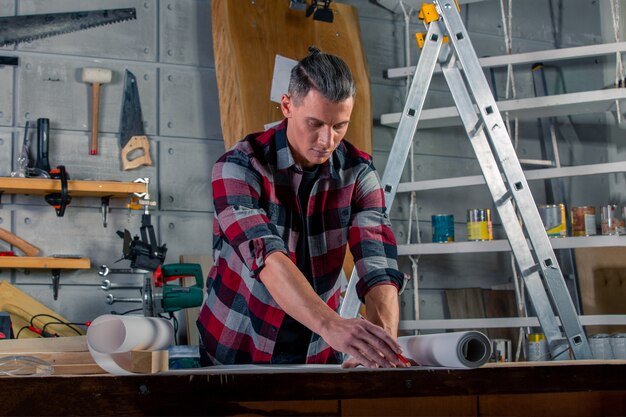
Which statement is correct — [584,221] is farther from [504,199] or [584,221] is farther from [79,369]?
[79,369]

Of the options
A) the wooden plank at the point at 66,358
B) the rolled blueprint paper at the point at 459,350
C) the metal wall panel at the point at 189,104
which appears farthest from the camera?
the metal wall panel at the point at 189,104

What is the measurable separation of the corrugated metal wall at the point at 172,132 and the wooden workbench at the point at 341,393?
94.6 inches

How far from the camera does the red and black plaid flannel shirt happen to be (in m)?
1.87

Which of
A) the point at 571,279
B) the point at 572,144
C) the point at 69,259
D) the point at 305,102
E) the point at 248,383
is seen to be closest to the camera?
the point at 248,383

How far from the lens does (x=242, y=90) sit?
3.38m

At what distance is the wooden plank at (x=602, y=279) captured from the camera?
3.72 m

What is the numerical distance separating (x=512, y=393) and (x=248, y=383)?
0.35 meters

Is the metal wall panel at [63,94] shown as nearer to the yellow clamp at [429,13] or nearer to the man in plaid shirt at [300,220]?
the yellow clamp at [429,13]

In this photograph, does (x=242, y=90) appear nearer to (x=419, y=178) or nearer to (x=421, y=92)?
(x=421, y=92)

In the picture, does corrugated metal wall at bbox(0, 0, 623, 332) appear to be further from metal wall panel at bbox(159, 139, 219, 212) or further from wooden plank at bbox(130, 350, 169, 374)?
wooden plank at bbox(130, 350, 169, 374)

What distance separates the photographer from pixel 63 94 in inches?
134

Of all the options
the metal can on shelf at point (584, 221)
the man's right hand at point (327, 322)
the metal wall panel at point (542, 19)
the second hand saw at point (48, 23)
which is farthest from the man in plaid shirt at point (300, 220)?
the metal wall panel at point (542, 19)

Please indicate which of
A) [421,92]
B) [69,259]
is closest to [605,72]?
[421,92]

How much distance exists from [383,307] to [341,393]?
0.79m
